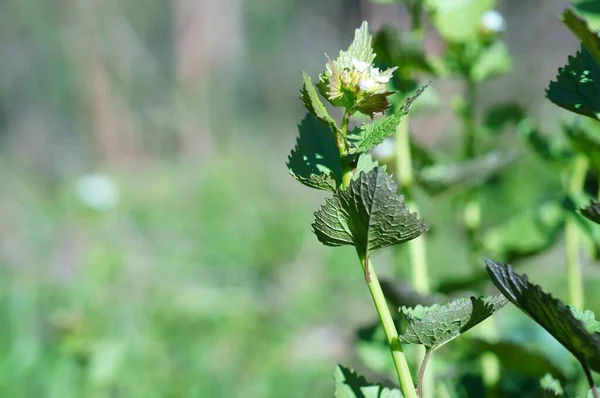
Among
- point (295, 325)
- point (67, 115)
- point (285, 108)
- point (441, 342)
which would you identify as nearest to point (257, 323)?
point (295, 325)

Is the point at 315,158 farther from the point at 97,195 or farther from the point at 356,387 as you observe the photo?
the point at 97,195

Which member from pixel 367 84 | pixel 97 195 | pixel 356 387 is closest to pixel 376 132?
pixel 367 84

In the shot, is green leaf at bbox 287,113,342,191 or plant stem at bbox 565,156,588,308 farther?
plant stem at bbox 565,156,588,308

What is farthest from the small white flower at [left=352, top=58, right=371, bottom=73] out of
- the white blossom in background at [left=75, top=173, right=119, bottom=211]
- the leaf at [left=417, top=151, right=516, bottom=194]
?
the white blossom in background at [left=75, top=173, right=119, bottom=211]

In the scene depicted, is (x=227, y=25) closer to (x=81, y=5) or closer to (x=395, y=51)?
(x=81, y=5)

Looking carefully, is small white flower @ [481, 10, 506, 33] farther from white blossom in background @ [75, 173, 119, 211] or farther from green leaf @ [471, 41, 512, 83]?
white blossom in background @ [75, 173, 119, 211]
